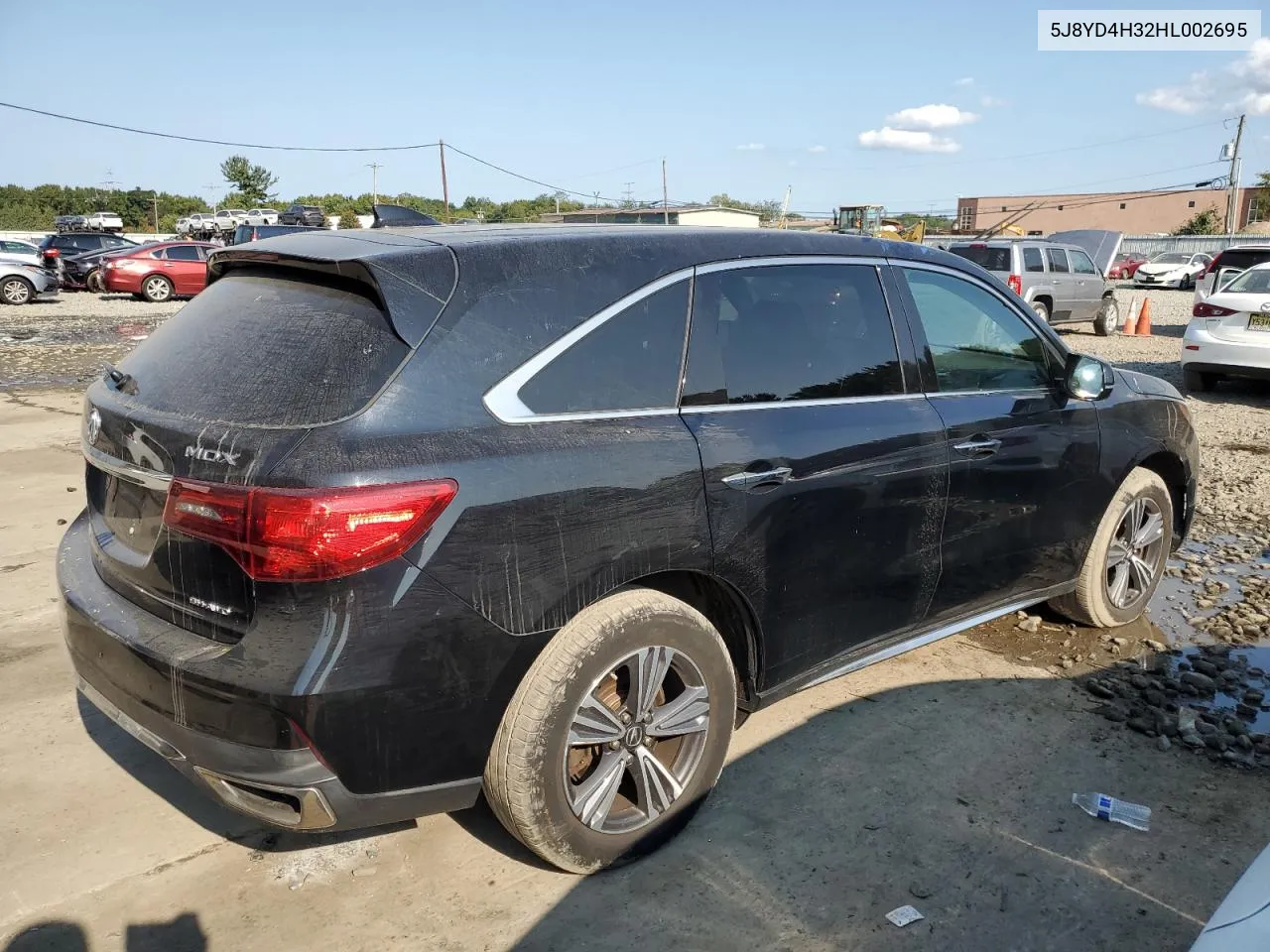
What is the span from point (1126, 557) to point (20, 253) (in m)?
27.9

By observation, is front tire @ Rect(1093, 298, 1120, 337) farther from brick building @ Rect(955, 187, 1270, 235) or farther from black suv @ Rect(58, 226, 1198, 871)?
brick building @ Rect(955, 187, 1270, 235)

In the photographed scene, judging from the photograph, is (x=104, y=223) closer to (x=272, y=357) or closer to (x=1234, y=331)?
(x=1234, y=331)

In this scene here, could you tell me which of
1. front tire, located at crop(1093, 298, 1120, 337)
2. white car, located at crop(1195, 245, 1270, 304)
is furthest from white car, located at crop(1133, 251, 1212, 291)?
white car, located at crop(1195, 245, 1270, 304)

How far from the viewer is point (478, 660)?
243 centimetres

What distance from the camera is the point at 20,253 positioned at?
24922 mm

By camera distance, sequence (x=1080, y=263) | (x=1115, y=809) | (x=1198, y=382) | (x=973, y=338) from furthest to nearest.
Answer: (x=1080, y=263), (x=1198, y=382), (x=973, y=338), (x=1115, y=809)

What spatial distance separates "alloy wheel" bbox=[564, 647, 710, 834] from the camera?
9.00 ft

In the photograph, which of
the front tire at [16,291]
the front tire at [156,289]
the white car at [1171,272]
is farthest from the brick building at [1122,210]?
the front tire at [16,291]

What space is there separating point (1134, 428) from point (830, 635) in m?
2.11

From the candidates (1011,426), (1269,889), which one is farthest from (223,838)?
(1011,426)

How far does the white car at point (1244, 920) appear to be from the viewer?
1.69 meters

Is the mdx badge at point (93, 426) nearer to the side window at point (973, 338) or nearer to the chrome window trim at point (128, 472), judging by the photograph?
the chrome window trim at point (128, 472)

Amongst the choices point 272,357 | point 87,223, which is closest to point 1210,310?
point 272,357

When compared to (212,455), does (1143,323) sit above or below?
below
